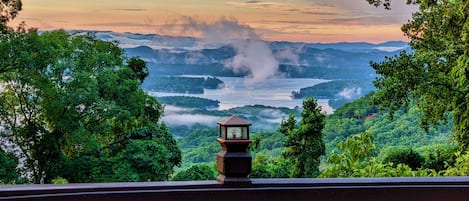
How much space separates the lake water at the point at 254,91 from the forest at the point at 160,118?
0.71 ft

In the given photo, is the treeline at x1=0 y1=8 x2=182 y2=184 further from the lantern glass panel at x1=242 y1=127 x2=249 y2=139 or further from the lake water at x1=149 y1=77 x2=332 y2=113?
the lantern glass panel at x1=242 y1=127 x2=249 y2=139

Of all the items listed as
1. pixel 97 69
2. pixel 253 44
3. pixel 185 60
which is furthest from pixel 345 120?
pixel 97 69

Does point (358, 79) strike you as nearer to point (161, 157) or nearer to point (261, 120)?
point (261, 120)

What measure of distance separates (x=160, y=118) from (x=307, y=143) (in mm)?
3413

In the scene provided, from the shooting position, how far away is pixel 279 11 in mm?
7402

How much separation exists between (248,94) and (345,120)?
6.05 ft

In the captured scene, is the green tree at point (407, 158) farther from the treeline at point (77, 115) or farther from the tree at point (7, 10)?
the tree at point (7, 10)

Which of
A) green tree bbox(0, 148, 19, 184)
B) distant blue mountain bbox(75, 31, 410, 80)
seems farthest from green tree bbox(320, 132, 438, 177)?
green tree bbox(0, 148, 19, 184)

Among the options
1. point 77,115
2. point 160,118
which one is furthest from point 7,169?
point 160,118

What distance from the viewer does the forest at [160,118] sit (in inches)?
284

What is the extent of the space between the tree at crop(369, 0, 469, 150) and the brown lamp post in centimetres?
538

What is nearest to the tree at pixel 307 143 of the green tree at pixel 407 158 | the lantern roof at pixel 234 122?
the green tree at pixel 407 158

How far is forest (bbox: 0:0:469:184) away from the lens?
284 inches

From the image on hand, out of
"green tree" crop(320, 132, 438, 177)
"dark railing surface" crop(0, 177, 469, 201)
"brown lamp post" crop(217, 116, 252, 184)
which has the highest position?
"brown lamp post" crop(217, 116, 252, 184)
